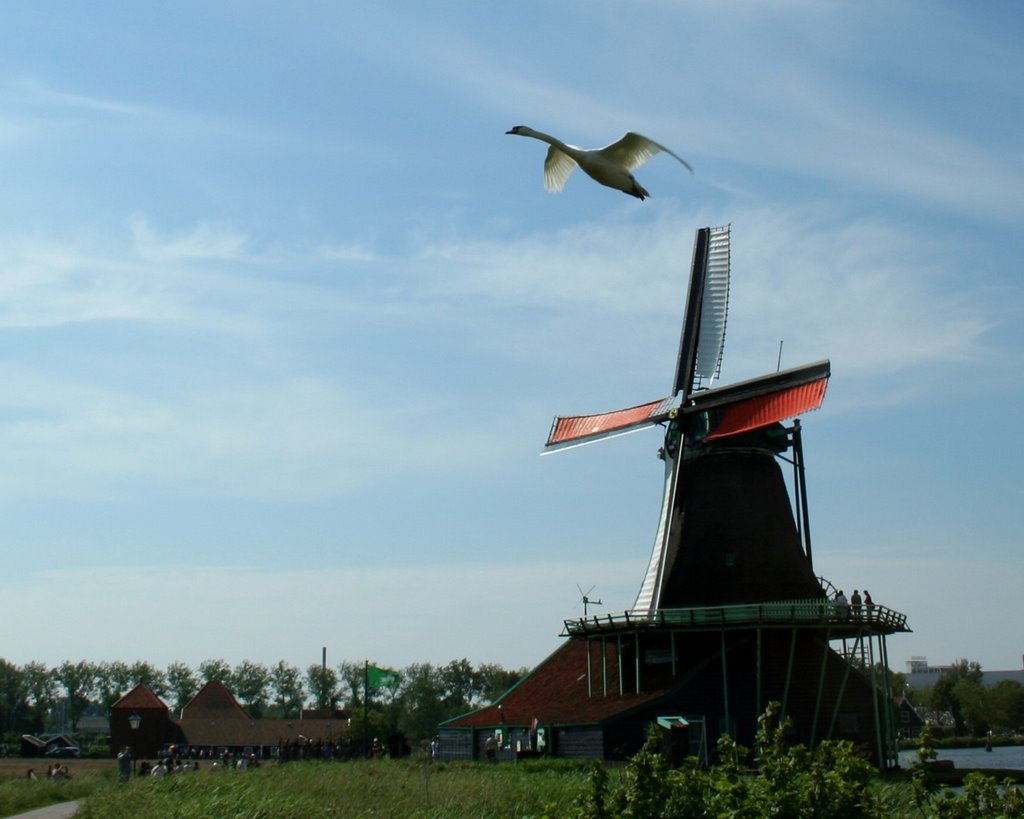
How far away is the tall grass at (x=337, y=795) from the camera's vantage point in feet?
54.1

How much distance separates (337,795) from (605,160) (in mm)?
11029

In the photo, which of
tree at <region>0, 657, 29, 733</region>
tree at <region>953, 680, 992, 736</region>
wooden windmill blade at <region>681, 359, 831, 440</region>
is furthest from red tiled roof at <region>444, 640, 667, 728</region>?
tree at <region>0, 657, 29, 733</region>

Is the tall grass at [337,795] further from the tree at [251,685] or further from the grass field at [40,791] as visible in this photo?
the tree at [251,685]

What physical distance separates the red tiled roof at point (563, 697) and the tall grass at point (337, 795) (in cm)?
837

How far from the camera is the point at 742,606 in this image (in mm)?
29797

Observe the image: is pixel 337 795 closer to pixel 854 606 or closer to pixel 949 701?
pixel 854 606

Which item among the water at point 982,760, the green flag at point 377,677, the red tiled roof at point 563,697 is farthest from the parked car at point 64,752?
the water at point 982,760

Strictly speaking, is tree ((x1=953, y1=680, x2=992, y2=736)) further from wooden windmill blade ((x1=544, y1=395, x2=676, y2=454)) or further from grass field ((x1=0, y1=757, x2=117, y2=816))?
grass field ((x1=0, y1=757, x2=117, y2=816))

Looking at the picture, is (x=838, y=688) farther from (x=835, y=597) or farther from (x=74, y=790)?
(x=74, y=790)

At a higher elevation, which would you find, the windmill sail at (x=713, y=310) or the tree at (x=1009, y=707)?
the windmill sail at (x=713, y=310)

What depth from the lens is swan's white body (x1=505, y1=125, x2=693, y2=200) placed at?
12.0 metres

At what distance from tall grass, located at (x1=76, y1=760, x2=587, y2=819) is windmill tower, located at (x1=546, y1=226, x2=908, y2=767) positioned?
8.30 m

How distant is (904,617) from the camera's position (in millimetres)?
31453

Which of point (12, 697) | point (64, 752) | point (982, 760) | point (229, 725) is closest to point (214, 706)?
point (229, 725)
